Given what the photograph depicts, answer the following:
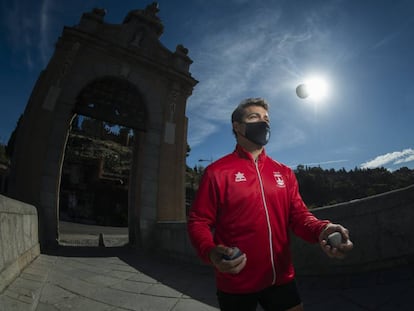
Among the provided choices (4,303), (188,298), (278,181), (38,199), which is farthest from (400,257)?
(38,199)

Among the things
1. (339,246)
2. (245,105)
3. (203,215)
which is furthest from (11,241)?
(339,246)

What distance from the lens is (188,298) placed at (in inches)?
129

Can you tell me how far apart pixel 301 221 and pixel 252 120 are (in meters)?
0.70

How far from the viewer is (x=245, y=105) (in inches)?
60.9

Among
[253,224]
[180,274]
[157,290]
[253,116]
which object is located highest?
[253,116]

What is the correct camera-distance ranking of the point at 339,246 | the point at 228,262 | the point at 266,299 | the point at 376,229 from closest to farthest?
the point at 228,262
the point at 339,246
the point at 266,299
the point at 376,229

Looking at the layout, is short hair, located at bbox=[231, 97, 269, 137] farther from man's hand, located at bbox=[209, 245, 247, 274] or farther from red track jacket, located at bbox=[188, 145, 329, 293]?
man's hand, located at bbox=[209, 245, 247, 274]

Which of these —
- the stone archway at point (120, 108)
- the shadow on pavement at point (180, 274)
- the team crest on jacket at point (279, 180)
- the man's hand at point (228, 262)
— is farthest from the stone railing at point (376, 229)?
the stone archway at point (120, 108)

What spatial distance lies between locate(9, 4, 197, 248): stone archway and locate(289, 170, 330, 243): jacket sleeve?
7603mm

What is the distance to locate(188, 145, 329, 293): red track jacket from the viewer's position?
1205 mm

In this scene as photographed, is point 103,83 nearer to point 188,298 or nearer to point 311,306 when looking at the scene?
point 188,298

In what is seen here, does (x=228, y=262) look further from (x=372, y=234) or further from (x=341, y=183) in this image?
(x=341, y=183)

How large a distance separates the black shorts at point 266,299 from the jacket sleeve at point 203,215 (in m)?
0.30

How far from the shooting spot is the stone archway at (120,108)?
7.94 meters
